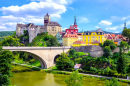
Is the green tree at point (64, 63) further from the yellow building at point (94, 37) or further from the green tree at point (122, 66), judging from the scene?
the yellow building at point (94, 37)

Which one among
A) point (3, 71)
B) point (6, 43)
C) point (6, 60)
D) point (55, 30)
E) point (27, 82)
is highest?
point (55, 30)

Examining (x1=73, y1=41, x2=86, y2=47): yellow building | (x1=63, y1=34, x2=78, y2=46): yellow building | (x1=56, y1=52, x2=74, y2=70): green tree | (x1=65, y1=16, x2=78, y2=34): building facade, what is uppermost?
(x1=65, y1=16, x2=78, y2=34): building facade

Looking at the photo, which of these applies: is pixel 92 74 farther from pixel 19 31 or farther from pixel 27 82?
pixel 19 31

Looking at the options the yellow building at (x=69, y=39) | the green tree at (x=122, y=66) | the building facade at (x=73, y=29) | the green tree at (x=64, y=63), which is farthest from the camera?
the building facade at (x=73, y=29)

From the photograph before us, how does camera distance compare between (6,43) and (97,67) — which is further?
(6,43)

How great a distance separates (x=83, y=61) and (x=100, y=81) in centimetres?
1179

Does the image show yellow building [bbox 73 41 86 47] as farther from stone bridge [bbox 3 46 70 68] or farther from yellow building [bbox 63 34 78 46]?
stone bridge [bbox 3 46 70 68]

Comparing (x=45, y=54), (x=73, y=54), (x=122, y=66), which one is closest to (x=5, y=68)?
(x=45, y=54)

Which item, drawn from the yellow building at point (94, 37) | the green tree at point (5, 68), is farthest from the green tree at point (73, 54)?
the green tree at point (5, 68)

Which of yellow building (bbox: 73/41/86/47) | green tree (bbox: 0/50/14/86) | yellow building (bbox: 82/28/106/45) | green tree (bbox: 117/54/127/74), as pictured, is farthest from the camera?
yellow building (bbox: 82/28/106/45)

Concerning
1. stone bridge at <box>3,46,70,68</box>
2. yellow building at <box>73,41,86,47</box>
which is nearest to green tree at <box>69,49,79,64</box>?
stone bridge at <box>3,46,70,68</box>

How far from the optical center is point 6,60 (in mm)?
29203

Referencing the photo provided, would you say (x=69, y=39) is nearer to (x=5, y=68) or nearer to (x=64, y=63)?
(x=64, y=63)

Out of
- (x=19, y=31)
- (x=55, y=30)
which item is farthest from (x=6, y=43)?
(x=55, y=30)
